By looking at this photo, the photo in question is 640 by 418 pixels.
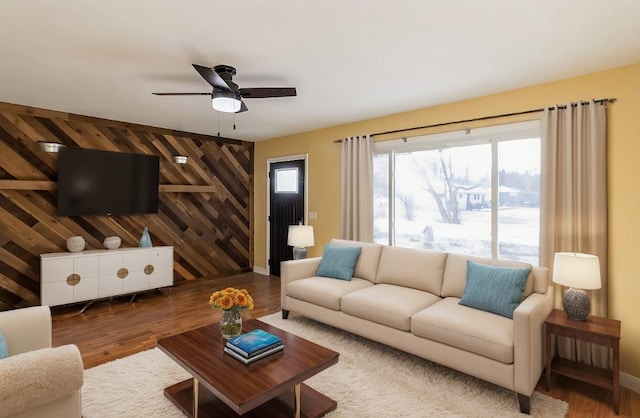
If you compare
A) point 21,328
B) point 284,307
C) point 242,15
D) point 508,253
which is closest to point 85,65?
point 242,15

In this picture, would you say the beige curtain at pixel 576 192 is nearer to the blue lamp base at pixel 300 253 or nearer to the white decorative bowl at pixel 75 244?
the blue lamp base at pixel 300 253

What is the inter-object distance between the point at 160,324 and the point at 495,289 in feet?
11.5

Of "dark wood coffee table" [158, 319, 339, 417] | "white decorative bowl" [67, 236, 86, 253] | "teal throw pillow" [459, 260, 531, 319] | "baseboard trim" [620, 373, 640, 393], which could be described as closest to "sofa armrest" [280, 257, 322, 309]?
"dark wood coffee table" [158, 319, 339, 417]

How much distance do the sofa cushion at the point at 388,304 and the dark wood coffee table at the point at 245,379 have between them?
908 mm

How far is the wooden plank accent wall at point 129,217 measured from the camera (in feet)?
13.5

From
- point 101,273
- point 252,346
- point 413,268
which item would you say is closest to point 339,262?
point 413,268

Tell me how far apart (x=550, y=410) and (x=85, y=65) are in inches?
177

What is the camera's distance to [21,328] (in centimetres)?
206

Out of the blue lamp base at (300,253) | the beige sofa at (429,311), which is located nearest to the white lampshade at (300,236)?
the blue lamp base at (300,253)

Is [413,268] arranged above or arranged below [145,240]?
below

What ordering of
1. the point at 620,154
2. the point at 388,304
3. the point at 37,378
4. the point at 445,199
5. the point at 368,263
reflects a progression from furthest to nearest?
the point at 445,199 < the point at 368,263 < the point at 388,304 < the point at 620,154 < the point at 37,378

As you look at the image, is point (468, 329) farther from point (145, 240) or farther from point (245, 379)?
point (145, 240)

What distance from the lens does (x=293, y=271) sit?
13.2ft

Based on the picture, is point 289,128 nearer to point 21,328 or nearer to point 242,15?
point 242,15
